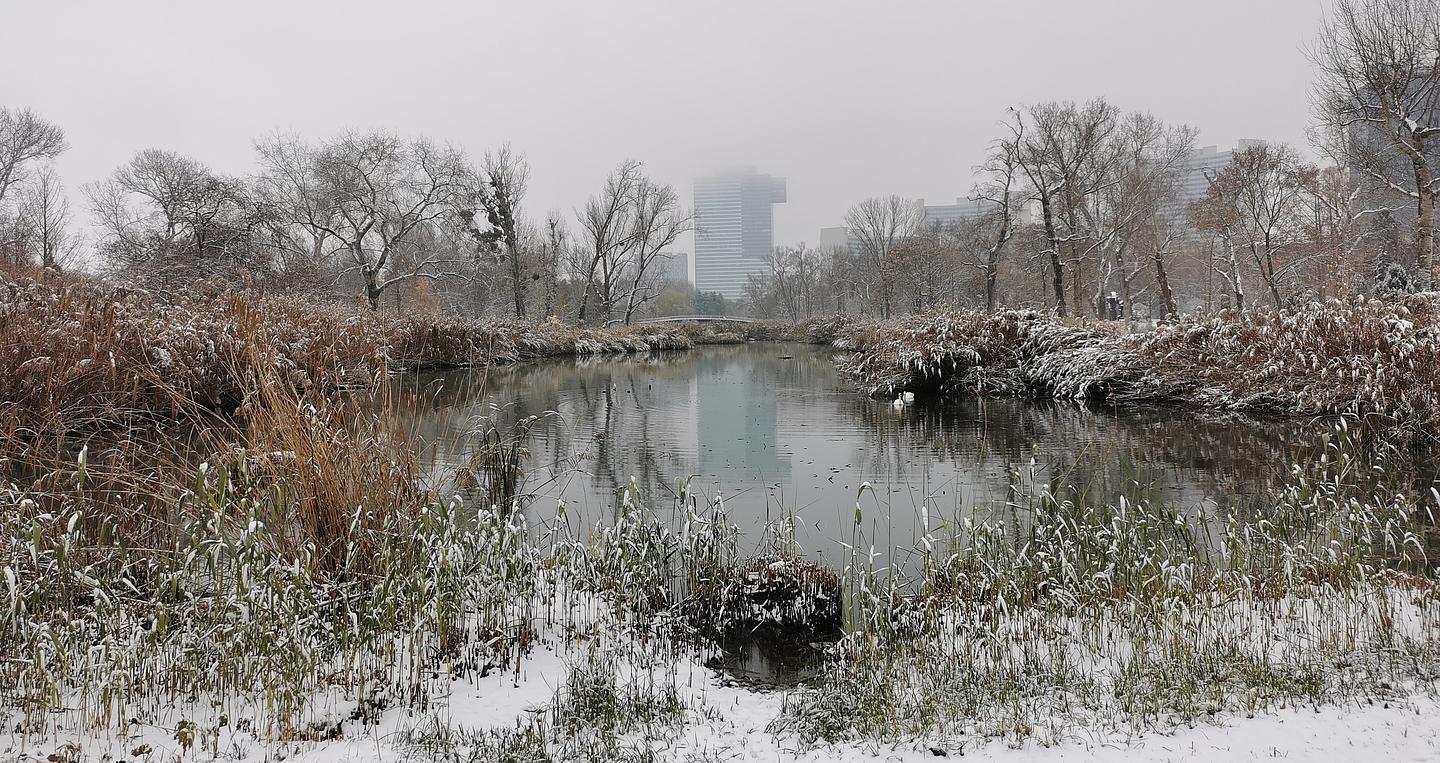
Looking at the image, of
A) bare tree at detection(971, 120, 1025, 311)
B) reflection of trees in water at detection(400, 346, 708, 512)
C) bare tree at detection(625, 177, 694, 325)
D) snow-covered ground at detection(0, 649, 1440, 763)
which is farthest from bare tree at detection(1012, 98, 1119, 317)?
snow-covered ground at detection(0, 649, 1440, 763)

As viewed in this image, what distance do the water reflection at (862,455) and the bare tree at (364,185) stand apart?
22.8m

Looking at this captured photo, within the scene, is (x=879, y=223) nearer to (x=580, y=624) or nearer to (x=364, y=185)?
(x=364, y=185)

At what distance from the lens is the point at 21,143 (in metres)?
30.8

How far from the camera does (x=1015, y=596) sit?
10.4 feet

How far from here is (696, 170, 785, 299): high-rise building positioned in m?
138

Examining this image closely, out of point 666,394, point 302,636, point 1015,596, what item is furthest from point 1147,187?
point 302,636

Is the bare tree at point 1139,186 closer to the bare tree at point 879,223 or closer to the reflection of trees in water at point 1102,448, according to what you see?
the bare tree at point 879,223

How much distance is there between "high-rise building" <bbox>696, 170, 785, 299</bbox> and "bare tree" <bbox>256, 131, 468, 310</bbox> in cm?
10007

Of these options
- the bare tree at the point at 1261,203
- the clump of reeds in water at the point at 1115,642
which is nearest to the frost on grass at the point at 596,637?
the clump of reeds in water at the point at 1115,642

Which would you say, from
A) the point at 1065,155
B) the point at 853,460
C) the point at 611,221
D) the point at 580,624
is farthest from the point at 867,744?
the point at 611,221

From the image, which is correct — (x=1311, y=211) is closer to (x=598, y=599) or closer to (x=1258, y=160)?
(x=1258, y=160)

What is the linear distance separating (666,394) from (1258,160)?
25.3 m

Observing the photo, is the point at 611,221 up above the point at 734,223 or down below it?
below

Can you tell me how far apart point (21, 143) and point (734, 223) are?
449 ft
